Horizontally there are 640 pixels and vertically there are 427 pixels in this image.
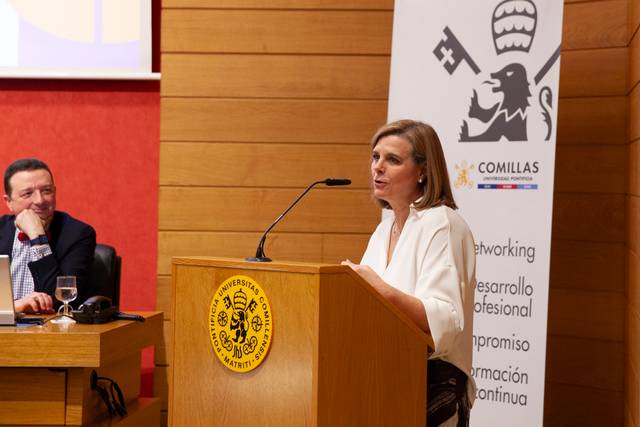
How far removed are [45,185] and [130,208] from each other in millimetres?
1093

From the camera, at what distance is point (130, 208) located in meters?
4.80

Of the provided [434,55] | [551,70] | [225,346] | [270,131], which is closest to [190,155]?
[270,131]

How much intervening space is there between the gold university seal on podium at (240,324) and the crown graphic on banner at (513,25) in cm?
207

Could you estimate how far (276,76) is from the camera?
4.42m

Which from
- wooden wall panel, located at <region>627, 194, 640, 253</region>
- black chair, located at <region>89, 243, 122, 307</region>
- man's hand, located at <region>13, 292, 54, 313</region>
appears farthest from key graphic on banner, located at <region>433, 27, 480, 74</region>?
man's hand, located at <region>13, 292, 54, 313</region>

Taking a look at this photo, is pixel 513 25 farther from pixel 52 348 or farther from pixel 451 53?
pixel 52 348

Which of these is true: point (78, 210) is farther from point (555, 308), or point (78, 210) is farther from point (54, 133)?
point (555, 308)

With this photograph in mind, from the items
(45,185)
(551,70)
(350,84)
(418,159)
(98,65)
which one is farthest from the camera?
(98,65)

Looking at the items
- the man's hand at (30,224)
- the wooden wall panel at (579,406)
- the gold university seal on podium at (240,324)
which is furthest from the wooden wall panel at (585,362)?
the gold university seal on podium at (240,324)

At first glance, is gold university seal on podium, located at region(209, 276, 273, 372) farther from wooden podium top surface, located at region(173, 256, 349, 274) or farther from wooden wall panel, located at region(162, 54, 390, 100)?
wooden wall panel, located at region(162, 54, 390, 100)

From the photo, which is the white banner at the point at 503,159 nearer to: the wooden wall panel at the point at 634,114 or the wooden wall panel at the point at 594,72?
the wooden wall panel at the point at 634,114

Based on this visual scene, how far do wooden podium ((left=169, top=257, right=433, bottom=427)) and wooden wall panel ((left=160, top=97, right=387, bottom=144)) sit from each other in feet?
7.86

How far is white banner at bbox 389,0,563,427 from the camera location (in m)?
3.45

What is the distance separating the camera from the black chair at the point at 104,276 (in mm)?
3758
